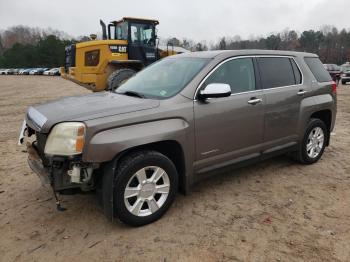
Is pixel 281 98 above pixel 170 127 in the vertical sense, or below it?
above

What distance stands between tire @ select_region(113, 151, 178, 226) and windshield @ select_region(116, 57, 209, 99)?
0.77m

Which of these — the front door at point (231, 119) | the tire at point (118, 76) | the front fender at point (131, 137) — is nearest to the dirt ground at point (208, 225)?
the front door at point (231, 119)

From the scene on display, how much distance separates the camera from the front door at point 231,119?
3838mm

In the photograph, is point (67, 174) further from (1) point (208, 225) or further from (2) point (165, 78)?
(2) point (165, 78)

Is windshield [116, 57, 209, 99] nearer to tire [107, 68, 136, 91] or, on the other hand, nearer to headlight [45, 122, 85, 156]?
headlight [45, 122, 85, 156]

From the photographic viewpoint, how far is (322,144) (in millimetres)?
5578

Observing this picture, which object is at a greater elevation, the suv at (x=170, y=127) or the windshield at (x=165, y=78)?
the windshield at (x=165, y=78)

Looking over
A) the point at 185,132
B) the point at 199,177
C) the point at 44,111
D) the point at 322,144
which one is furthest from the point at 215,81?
the point at 322,144

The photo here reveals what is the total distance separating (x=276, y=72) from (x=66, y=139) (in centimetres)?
309

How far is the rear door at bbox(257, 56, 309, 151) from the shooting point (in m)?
4.55

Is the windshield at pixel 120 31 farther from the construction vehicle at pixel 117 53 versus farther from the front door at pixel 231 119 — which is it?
the front door at pixel 231 119

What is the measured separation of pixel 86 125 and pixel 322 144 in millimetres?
4117

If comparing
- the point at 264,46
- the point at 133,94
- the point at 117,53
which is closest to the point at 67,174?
the point at 133,94

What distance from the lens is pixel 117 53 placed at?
12.3 m
